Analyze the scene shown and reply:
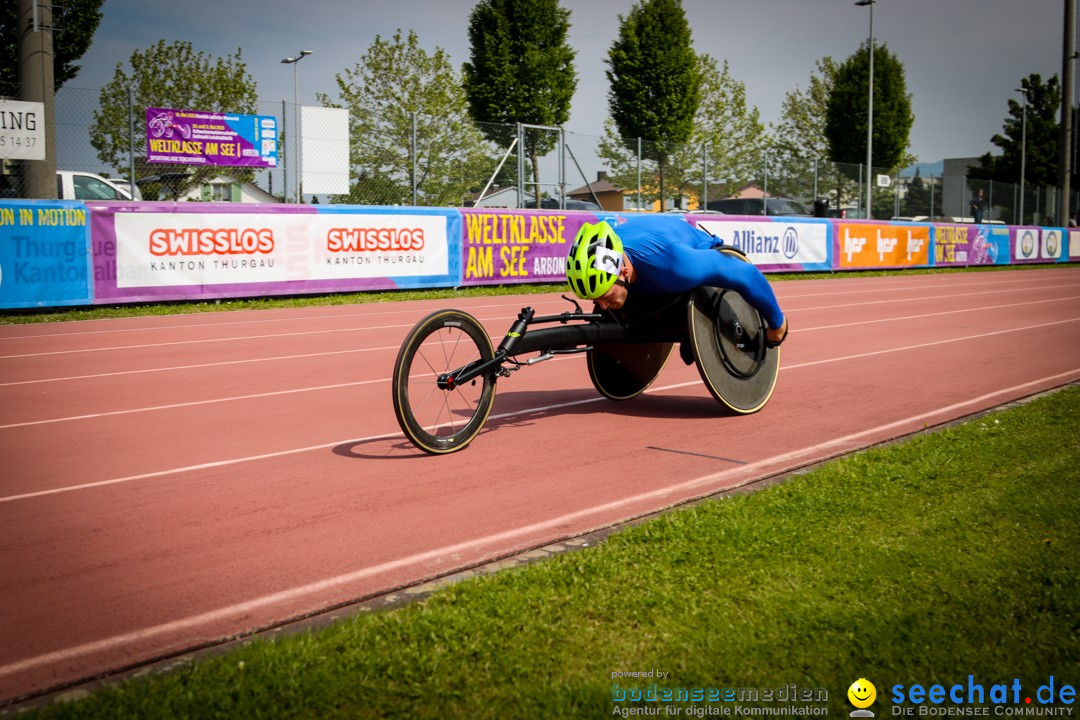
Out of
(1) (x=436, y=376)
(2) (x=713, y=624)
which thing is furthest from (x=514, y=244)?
(2) (x=713, y=624)

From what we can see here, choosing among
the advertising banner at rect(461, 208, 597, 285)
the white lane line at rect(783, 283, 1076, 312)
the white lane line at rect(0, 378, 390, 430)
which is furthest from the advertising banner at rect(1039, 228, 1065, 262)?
the white lane line at rect(0, 378, 390, 430)

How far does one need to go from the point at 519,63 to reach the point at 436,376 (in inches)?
1622

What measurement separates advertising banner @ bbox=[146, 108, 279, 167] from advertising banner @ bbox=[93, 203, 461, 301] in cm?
240

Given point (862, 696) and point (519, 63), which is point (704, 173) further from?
Result: point (862, 696)

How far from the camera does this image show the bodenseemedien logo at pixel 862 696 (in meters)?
3.01

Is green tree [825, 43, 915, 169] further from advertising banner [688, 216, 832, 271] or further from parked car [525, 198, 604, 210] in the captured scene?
parked car [525, 198, 604, 210]

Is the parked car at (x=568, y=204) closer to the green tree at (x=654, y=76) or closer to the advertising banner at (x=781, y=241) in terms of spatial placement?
the advertising banner at (x=781, y=241)

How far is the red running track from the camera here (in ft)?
13.6

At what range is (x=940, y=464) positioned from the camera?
596 centimetres

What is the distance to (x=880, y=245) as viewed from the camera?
29.9 metres

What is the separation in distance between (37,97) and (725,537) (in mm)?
15165

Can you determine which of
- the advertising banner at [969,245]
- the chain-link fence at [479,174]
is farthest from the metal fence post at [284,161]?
the advertising banner at [969,245]

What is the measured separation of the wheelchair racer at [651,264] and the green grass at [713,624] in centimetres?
211

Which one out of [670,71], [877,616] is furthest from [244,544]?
[670,71]
